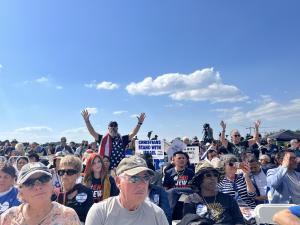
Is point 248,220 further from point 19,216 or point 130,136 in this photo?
point 130,136

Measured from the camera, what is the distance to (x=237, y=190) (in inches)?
217

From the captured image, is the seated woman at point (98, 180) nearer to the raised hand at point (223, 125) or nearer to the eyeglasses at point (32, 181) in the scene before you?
the eyeglasses at point (32, 181)

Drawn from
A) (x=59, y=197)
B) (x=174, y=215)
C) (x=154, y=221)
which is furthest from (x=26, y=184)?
(x=174, y=215)

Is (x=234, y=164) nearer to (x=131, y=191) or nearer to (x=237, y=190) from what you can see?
(x=237, y=190)

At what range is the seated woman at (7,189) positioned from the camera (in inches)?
163

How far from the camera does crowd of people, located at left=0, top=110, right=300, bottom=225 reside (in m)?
2.74

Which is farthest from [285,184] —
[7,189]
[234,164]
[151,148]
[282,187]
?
[151,148]

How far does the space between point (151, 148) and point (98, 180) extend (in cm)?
568

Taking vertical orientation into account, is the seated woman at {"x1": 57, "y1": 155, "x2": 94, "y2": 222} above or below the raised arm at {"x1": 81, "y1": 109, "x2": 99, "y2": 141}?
below

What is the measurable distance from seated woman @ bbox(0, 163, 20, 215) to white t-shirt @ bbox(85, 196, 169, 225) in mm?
1861

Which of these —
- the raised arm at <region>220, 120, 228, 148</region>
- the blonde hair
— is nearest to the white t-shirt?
the blonde hair

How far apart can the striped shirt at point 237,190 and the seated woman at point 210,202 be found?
1.45 metres

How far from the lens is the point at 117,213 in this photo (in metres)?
2.76

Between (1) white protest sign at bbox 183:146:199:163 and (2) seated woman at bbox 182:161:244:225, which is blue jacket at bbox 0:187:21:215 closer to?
(2) seated woman at bbox 182:161:244:225
